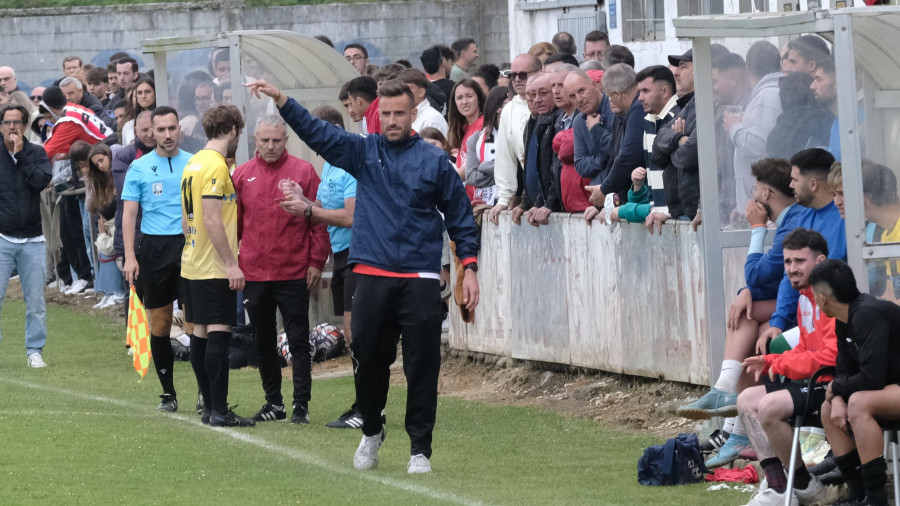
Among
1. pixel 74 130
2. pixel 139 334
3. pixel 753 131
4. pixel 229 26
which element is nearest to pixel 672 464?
pixel 753 131

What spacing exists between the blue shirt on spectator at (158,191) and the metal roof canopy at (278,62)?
2936mm

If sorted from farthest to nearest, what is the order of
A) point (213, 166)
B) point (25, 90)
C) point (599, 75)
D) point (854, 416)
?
1. point (25, 90)
2. point (599, 75)
3. point (213, 166)
4. point (854, 416)

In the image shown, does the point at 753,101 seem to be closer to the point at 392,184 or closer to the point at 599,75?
the point at 392,184

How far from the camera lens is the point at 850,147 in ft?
26.8

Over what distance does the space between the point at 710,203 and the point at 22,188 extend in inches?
285

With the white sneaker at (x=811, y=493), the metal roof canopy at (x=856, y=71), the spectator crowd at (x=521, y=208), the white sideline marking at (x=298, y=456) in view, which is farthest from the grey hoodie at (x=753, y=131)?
the white sideline marking at (x=298, y=456)

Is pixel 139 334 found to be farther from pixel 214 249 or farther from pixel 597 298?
pixel 597 298

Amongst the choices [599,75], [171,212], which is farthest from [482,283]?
[171,212]

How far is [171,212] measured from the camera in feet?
38.5

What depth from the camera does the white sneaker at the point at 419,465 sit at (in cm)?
889

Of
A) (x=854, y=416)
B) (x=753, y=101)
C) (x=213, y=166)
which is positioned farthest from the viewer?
(x=213, y=166)

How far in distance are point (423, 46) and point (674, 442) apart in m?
19.1

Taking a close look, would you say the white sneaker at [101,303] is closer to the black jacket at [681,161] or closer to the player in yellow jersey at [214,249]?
the player in yellow jersey at [214,249]

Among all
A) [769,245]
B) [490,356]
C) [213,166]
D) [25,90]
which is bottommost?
[490,356]
